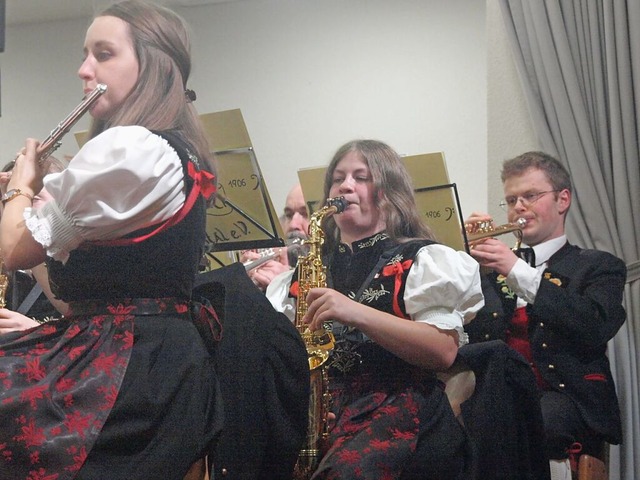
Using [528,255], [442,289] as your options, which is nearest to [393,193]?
[442,289]

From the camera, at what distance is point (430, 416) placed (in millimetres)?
1975

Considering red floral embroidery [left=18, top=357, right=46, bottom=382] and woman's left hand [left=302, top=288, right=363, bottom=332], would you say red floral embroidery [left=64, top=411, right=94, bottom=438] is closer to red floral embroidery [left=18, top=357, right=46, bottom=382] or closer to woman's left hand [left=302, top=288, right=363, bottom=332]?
red floral embroidery [left=18, top=357, right=46, bottom=382]

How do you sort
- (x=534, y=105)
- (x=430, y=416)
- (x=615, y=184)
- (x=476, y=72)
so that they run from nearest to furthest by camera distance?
1. (x=430, y=416)
2. (x=615, y=184)
3. (x=534, y=105)
4. (x=476, y=72)

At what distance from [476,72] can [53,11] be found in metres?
2.28

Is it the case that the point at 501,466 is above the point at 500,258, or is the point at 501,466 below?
below

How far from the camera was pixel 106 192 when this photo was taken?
141 cm

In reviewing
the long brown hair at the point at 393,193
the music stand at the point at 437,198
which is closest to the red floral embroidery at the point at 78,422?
the long brown hair at the point at 393,193

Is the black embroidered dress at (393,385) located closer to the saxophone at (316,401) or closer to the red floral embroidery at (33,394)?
the saxophone at (316,401)

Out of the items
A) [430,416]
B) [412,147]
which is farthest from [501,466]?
[412,147]

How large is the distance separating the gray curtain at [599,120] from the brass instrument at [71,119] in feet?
6.65

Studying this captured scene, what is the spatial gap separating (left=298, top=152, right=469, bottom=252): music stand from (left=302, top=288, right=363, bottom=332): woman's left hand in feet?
1.73

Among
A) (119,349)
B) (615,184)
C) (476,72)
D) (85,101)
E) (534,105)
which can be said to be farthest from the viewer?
(476,72)

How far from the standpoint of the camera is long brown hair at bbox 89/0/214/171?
5.25 ft

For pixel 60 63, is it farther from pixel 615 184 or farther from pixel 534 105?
pixel 615 184
